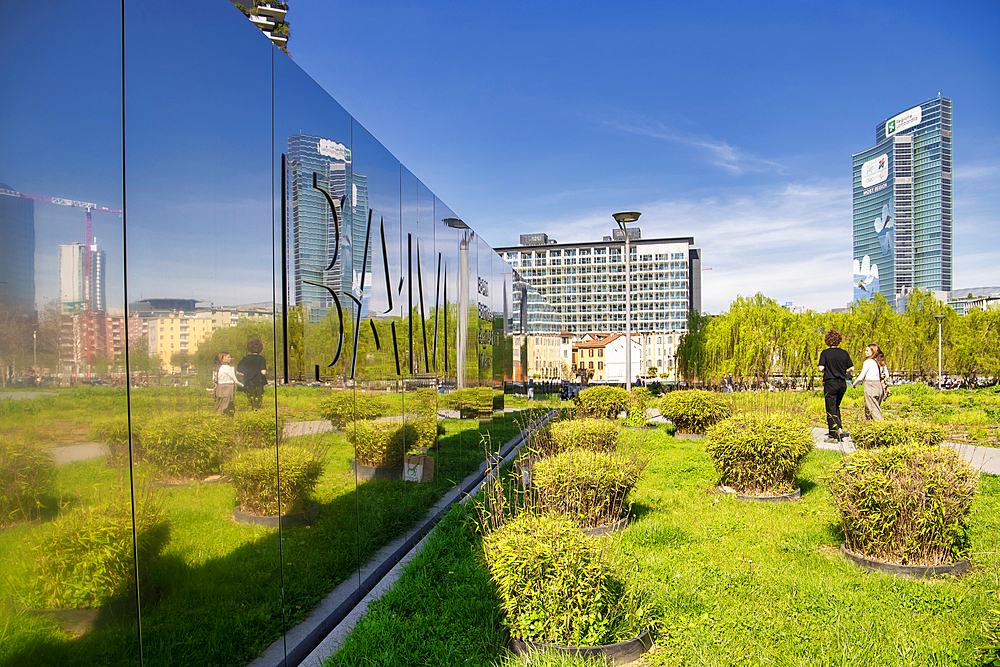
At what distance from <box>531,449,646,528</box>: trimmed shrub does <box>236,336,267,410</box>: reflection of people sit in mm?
2697

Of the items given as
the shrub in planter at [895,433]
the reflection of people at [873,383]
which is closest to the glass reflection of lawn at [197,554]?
the shrub in planter at [895,433]

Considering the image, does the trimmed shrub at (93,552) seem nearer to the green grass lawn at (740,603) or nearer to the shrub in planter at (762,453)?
the green grass lawn at (740,603)

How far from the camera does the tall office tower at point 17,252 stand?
196 cm

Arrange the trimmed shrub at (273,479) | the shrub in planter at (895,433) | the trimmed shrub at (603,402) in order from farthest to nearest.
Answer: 1. the trimmed shrub at (603,402)
2. the shrub in planter at (895,433)
3. the trimmed shrub at (273,479)

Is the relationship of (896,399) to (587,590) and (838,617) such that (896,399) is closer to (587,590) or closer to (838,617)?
(838,617)

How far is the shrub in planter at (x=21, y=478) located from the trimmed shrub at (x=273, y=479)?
38.7 inches

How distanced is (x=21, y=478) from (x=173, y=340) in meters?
0.81

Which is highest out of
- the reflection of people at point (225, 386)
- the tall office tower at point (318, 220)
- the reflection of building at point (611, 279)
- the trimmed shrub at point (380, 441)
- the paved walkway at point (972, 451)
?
the reflection of building at point (611, 279)

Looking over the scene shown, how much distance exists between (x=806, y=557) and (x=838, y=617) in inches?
52.5

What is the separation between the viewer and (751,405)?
11367mm

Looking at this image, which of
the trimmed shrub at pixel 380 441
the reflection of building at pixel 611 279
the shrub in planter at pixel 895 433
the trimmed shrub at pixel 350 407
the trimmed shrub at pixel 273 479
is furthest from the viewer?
the reflection of building at pixel 611 279

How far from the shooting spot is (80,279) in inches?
88.5

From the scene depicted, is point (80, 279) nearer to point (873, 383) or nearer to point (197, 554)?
point (197, 554)

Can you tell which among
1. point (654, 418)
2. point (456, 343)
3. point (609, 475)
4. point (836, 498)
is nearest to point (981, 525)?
point (836, 498)
